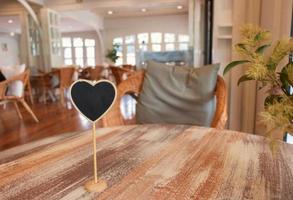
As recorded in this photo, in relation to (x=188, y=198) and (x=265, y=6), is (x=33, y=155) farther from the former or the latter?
(x=265, y=6)

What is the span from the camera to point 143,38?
12.2m

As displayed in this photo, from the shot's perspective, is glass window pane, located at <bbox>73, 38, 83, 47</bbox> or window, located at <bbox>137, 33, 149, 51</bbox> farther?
glass window pane, located at <bbox>73, 38, 83, 47</bbox>

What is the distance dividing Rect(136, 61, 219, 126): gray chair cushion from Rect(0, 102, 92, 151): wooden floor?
6.66 feet

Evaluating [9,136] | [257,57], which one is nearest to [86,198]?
[257,57]

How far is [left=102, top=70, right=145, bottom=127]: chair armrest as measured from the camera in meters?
1.41

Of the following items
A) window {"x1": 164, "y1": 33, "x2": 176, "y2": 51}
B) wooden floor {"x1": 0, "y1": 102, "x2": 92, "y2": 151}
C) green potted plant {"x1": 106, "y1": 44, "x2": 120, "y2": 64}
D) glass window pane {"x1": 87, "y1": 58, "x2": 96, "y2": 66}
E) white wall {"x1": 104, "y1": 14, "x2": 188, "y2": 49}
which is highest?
white wall {"x1": 104, "y1": 14, "x2": 188, "y2": 49}

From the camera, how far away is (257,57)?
520 millimetres

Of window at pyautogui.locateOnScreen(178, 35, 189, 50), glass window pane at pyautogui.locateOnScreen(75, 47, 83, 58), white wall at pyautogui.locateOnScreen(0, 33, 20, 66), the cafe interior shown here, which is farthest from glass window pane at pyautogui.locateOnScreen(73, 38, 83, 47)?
→ the cafe interior

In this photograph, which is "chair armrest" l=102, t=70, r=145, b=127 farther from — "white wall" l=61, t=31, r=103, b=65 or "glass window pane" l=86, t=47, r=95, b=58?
"glass window pane" l=86, t=47, r=95, b=58

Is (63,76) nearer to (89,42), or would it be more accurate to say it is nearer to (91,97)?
(91,97)

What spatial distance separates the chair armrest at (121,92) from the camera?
4.61ft

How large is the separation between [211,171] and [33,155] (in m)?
0.55

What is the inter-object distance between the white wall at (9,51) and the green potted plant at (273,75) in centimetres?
1459

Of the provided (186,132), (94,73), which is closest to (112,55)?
(94,73)
